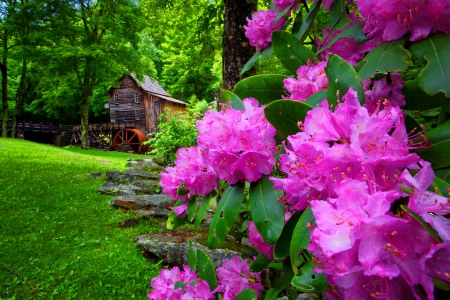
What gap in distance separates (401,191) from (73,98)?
30.4 meters

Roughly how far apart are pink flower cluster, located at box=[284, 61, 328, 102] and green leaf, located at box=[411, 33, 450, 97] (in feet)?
0.66

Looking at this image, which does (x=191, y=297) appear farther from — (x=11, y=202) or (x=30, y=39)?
(x=30, y=39)

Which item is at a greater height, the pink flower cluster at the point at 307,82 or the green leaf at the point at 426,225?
the pink flower cluster at the point at 307,82

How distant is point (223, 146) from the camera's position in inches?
31.9

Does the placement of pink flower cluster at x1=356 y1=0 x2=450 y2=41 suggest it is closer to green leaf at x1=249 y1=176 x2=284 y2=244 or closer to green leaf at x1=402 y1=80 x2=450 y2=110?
green leaf at x1=402 y1=80 x2=450 y2=110

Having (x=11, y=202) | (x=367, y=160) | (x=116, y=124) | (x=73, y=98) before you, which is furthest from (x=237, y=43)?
(x=73, y=98)

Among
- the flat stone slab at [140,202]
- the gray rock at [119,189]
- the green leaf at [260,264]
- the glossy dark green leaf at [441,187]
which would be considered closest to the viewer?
the glossy dark green leaf at [441,187]

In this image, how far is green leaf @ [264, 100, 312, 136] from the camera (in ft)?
2.31

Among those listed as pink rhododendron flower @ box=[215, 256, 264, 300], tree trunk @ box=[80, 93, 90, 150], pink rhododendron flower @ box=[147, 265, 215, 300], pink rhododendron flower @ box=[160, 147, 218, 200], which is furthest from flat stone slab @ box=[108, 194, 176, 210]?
tree trunk @ box=[80, 93, 90, 150]

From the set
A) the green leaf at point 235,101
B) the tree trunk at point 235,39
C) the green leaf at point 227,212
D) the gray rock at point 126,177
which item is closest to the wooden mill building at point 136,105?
the gray rock at point 126,177

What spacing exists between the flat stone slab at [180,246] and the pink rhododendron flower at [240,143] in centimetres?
203

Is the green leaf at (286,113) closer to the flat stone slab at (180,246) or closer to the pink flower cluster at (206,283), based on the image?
the pink flower cluster at (206,283)

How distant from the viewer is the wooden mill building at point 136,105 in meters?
26.1

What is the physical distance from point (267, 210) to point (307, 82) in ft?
1.10
